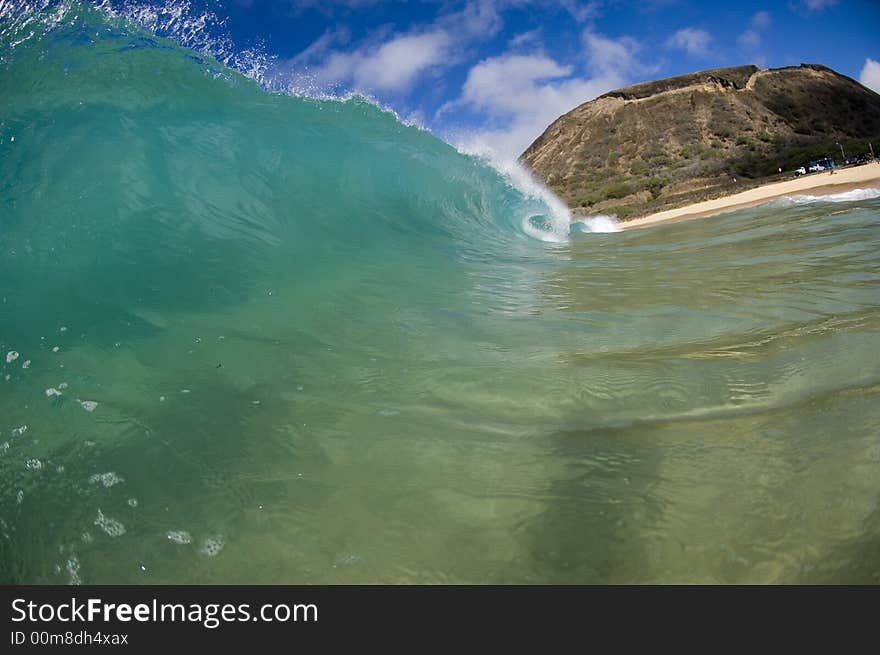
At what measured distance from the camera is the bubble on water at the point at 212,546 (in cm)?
160

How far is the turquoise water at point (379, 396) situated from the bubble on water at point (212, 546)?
1cm

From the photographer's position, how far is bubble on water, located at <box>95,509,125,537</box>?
1729 millimetres

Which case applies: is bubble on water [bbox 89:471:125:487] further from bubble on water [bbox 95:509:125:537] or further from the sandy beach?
the sandy beach

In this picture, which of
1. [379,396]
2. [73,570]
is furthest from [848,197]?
[73,570]

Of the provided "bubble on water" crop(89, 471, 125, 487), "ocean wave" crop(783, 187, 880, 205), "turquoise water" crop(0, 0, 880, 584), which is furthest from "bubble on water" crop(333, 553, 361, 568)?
"ocean wave" crop(783, 187, 880, 205)

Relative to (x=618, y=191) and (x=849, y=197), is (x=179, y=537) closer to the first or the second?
(x=849, y=197)

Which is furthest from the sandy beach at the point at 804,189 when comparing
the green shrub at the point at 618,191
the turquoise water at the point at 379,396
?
the turquoise water at the point at 379,396

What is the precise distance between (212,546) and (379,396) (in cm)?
108

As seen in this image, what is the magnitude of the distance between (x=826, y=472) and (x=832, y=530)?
31cm

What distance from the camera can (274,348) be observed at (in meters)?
3.21

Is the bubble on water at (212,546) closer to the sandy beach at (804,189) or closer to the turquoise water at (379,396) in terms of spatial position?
the turquoise water at (379,396)

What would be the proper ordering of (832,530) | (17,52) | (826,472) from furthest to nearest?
(17,52) → (826,472) → (832,530)
